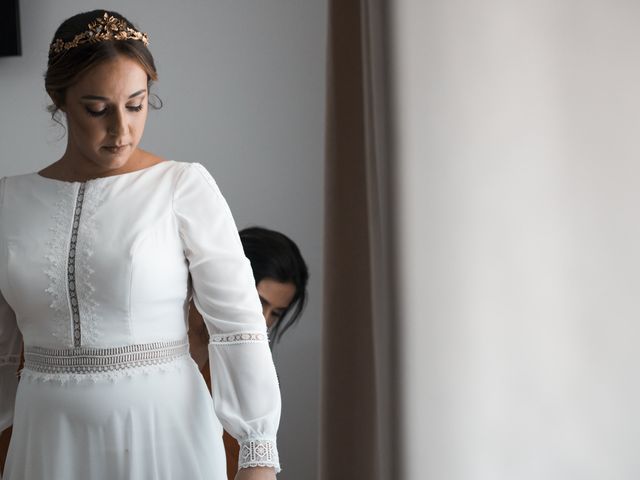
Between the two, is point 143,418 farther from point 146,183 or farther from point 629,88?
point 629,88

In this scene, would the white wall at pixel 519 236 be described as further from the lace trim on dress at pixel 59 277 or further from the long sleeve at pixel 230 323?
the lace trim on dress at pixel 59 277

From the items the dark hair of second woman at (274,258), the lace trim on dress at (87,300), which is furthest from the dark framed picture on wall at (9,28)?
the lace trim on dress at (87,300)

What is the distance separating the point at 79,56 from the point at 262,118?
53.0 inches

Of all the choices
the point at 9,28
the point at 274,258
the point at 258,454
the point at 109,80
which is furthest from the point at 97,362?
the point at 9,28

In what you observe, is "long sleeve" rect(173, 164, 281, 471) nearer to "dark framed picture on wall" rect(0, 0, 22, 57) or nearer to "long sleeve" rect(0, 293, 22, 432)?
"long sleeve" rect(0, 293, 22, 432)

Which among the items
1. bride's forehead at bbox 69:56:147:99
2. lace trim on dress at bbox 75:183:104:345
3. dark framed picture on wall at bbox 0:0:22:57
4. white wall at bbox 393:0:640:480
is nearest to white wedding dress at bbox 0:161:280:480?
lace trim on dress at bbox 75:183:104:345

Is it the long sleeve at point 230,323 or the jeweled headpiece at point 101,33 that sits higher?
the jeweled headpiece at point 101,33

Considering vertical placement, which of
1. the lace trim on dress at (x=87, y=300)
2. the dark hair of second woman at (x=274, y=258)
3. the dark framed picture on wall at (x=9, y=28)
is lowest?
the lace trim on dress at (x=87, y=300)

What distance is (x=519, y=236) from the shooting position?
4.84 ft

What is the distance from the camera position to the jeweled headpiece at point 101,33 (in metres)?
1.23

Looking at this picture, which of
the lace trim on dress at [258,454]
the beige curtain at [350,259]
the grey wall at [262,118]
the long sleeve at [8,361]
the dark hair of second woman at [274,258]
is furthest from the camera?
the grey wall at [262,118]

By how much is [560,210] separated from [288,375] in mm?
1352

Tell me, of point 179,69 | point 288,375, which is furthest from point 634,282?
point 179,69

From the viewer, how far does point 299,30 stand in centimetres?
252
